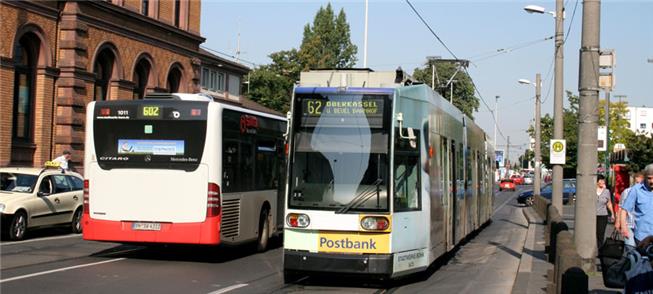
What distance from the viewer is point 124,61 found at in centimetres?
3103

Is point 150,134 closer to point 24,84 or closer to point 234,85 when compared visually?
point 24,84

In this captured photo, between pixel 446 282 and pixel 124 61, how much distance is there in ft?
70.5

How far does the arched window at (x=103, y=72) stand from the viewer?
3006 centimetres

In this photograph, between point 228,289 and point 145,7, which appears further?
point 145,7

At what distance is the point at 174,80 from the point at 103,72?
5602mm

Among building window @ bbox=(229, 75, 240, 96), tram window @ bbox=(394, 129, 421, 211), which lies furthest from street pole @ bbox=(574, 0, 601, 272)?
building window @ bbox=(229, 75, 240, 96)

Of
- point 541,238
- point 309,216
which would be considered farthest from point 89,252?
point 541,238

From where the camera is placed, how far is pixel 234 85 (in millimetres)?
44125

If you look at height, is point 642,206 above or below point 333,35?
below

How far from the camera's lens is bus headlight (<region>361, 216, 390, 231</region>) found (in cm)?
1092

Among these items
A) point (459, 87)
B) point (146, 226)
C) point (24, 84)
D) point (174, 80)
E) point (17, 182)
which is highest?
point (459, 87)

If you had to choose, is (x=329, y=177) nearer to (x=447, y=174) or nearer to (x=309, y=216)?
(x=309, y=216)

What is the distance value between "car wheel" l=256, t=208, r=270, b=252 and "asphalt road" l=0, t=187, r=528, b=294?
0.17 metres

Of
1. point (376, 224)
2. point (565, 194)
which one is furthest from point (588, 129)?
point (565, 194)
